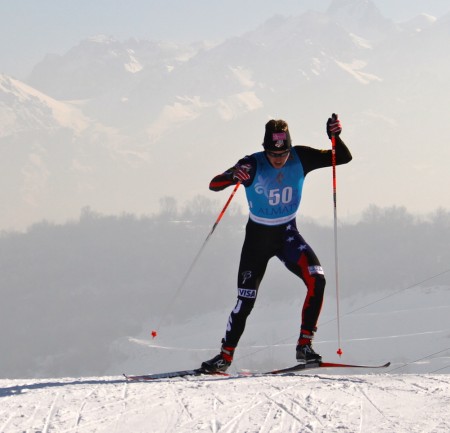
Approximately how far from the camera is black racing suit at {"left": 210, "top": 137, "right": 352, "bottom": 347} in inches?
322

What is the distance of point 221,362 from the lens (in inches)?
337

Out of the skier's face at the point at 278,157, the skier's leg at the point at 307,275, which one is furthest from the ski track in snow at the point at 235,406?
the skier's face at the point at 278,157

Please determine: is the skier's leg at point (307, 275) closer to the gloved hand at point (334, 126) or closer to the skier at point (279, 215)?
the skier at point (279, 215)

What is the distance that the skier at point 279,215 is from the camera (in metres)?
8.03

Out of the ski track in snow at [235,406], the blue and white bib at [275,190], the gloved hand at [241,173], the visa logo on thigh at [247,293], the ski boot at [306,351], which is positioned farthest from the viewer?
the visa logo on thigh at [247,293]

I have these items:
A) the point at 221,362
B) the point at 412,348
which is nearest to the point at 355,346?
the point at 412,348

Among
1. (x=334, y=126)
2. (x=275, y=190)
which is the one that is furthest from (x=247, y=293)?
(x=334, y=126)

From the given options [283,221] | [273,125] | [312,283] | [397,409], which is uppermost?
[273,125]

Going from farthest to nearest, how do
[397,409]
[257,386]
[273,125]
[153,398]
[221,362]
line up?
[221,362], [273,125], [257,386], [153,398], [397,409]

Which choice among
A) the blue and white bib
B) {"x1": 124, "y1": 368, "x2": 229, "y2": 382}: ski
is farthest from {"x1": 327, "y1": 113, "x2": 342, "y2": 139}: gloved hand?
{"x1": 124, "y1": 368, "x2": 229, "y2": 382}: ski

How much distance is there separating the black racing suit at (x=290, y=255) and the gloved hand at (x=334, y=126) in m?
0.14

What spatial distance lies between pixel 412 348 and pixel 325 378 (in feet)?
529

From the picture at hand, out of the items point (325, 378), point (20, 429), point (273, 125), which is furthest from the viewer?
point (273, 125)

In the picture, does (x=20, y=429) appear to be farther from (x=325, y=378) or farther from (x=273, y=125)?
(x=273, y=125)
